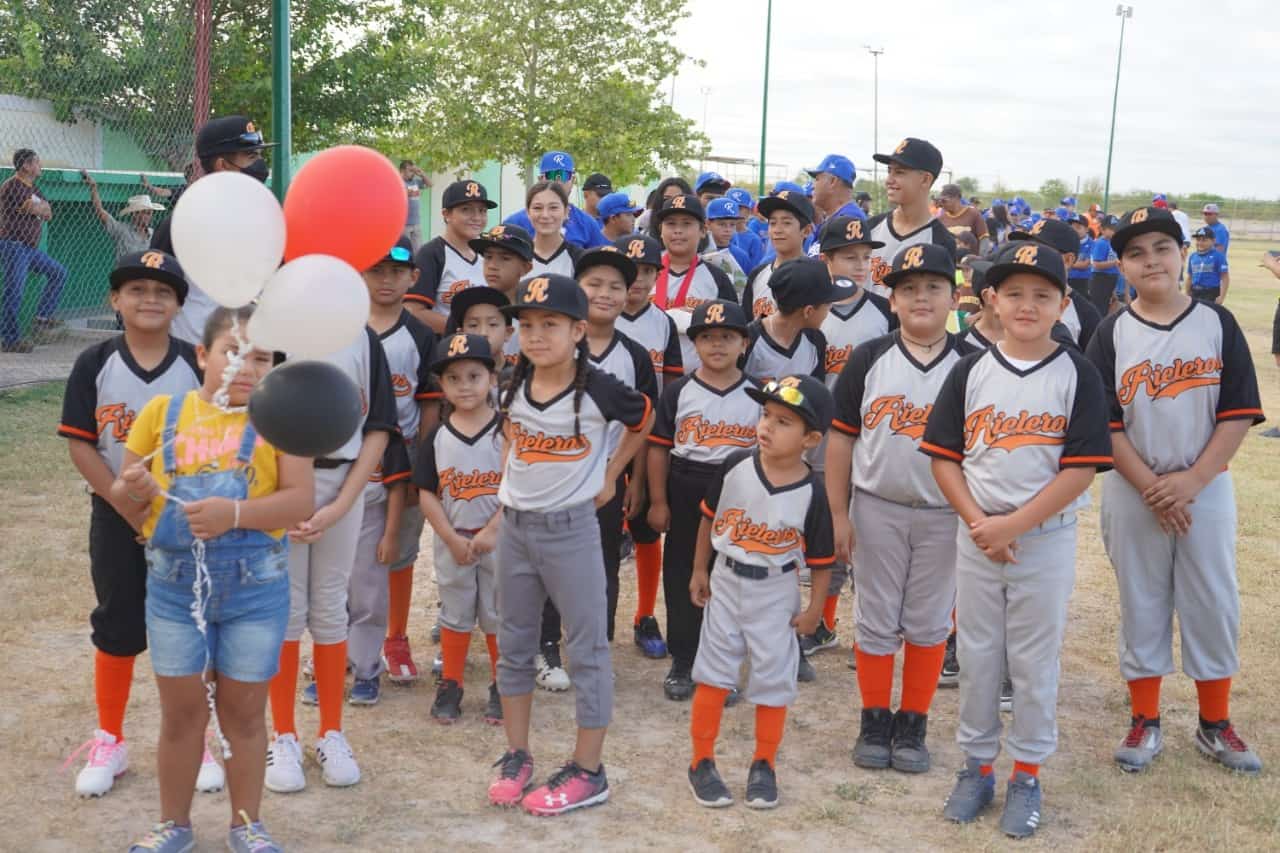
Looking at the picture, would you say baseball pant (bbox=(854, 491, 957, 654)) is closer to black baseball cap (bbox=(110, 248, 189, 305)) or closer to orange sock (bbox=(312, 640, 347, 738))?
orange sock (bbox=(312, 640, 347, 738))

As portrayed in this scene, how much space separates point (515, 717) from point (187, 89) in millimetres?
8010

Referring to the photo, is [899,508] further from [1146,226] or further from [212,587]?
[212,587]

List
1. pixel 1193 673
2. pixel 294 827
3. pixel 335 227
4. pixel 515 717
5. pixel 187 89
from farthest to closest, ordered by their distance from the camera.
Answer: pixel 187 89 → pixel 1193 673 → pixel 515 717 → pixel 294 827 → pixel 335 227

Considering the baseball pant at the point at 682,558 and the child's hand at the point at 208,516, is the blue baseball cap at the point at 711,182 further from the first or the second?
the child's hand at the point at 208,516

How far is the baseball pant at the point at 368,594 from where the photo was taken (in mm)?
4816

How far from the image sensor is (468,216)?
581 centimetres

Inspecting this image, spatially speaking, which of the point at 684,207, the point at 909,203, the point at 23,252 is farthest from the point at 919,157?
the point at 23,252

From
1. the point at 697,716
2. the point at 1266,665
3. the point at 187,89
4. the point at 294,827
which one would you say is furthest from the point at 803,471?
the point at 187,89

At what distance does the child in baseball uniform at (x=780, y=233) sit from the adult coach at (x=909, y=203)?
47 centimetres

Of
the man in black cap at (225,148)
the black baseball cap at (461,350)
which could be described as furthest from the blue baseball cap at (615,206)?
the man in black cap at (225,148)

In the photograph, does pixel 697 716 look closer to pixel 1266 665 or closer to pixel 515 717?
pixel 515 717

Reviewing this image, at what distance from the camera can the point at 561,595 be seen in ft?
13.4

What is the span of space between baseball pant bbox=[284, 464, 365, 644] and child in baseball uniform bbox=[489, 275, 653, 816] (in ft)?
1.99

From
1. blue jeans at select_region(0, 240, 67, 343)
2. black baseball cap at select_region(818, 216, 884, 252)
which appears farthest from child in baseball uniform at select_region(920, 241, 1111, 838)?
blue jeans at select_region(0, 240, 67, 343)
